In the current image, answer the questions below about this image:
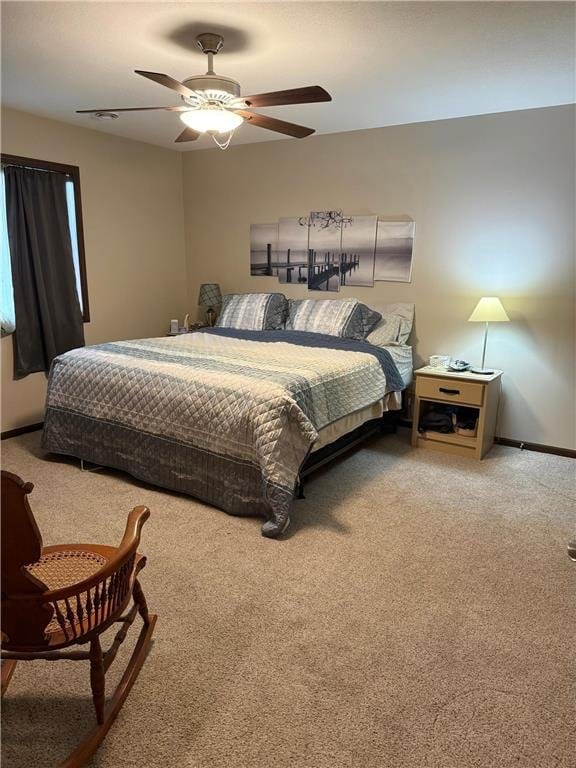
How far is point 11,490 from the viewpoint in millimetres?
1253

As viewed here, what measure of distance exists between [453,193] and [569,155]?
786 mm

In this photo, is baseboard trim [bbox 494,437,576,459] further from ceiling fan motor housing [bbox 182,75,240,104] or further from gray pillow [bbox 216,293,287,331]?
ceiling fan motor housing [bbox 182,75,240,104]

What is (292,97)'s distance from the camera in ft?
7.63

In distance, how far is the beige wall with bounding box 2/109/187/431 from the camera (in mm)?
4055

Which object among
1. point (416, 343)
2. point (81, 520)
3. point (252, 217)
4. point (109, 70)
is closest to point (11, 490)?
Result: point (81, 520)

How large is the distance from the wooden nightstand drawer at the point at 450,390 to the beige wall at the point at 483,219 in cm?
49

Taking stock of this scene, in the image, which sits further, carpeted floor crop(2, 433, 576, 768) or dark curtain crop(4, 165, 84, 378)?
dark curtain crop(4, 165, 84, 378)

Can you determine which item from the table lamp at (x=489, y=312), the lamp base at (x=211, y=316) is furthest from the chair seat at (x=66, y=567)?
the lamp base at (x=211, y=316)

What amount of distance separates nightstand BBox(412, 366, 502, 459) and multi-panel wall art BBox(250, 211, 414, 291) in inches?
38.7

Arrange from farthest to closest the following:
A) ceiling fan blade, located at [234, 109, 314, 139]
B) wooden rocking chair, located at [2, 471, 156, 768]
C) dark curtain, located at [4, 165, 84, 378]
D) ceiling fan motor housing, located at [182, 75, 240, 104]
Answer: dark curtain, located at [4, 165, 84, 378] → ceiling fan blade, located at [234, 109, 314, 139] → ceiling fan motor housing, located at [182, 75, 240, 104] → wooden rocking chair, located at [2, 471, 156, 768]

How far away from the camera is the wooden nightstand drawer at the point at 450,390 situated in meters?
3.62

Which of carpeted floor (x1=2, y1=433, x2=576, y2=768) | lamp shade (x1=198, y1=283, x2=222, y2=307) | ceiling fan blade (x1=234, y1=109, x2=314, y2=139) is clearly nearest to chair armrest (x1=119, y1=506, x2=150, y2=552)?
carpeted floor (x1=2, y1=433, x2=576, y2=768)

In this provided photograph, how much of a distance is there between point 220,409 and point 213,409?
0.15 feet

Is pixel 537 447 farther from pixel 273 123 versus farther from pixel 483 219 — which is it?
pixel 273 123
